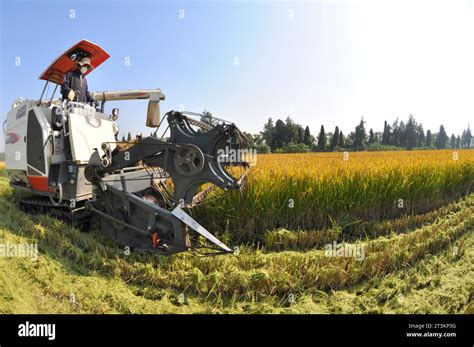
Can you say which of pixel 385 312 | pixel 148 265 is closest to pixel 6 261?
pixel 148 265

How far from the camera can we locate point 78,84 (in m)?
5.09

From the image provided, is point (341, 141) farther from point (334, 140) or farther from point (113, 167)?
point (113, 167)

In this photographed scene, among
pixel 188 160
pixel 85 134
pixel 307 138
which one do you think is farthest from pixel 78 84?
pixel 307 138

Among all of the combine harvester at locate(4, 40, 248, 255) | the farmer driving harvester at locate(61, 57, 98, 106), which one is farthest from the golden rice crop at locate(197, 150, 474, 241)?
the farmer driving harvester at locate(61, 57, 98, 106)

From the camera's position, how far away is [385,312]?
2.94 metres

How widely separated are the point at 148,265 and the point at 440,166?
8.26m

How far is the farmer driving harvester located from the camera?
4.80 m

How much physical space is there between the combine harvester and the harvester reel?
0.01m

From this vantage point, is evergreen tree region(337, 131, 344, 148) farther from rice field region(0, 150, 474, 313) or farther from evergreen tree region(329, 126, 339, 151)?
rice field region(0, 150, 474, 313)

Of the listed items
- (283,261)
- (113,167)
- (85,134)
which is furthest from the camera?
(85,134)

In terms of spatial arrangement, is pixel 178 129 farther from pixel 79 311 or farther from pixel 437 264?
pixel 437 264

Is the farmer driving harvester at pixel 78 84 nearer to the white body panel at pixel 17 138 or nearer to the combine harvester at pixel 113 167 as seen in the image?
Answer: the combine harvester at pixel 113 167

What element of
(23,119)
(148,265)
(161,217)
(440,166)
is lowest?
(148,265)

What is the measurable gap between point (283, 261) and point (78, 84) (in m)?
5.12
